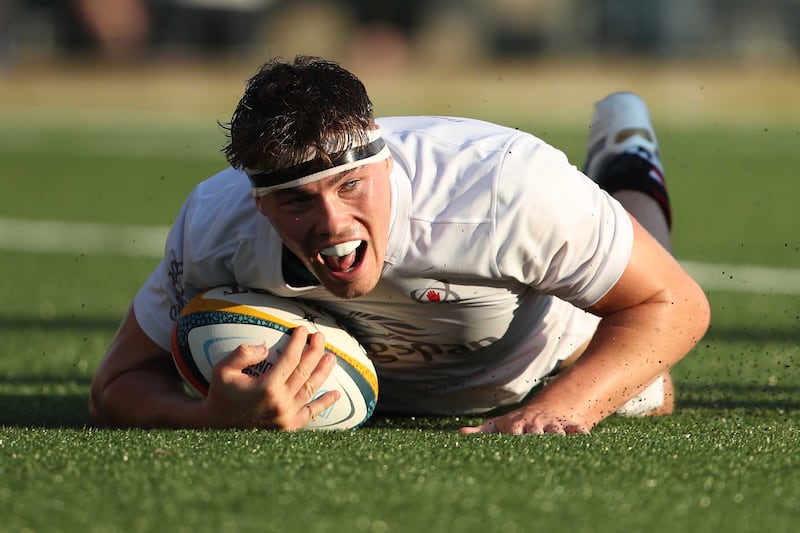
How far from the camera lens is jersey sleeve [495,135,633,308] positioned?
10.9 ft

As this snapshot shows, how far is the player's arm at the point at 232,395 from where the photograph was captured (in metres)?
3.34

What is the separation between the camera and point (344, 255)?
3.22 meters

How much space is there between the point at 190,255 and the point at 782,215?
803 centimetres

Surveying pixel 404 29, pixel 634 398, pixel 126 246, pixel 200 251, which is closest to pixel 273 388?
pixel 200 251

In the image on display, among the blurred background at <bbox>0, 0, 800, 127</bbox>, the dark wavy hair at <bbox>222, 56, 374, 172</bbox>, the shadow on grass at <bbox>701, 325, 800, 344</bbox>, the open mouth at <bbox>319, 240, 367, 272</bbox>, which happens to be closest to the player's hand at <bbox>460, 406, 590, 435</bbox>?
the open mouth at <bbox>319, 240, 367, 272</bbox>

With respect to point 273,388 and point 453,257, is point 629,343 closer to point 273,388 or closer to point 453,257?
point 453,257

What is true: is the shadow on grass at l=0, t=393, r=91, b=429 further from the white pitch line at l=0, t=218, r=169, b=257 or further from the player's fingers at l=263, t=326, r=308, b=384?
the white pitch line at l=0, t=218, r=169, b=257

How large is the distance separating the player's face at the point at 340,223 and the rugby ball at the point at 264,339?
0.94ft

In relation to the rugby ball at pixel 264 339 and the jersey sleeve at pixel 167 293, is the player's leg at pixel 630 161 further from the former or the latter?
the jersey sleeve at pixel 167 293

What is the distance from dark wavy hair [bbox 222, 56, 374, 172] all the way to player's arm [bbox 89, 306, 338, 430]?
20.8 inches

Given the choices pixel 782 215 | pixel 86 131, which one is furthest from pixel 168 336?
pixel 86 131

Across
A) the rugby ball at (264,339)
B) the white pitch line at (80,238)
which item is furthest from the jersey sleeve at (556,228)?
the white pitch line at (80,238)

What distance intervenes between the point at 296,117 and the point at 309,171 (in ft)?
0.45

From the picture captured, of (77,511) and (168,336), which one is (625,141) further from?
(77,511)
